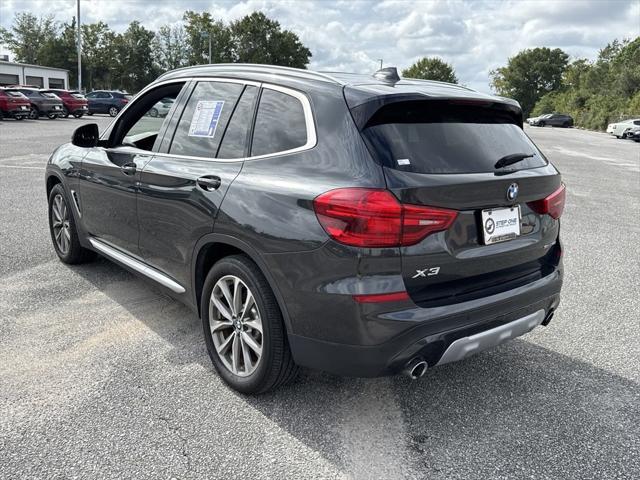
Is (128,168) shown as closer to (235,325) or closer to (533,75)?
(235,325)

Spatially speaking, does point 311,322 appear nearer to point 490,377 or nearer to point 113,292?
point 490,377

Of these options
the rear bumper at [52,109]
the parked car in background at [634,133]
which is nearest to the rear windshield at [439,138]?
the rear bumper at [52,109]

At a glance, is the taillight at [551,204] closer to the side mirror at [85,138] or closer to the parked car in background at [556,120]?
the side mirror at [85,138]

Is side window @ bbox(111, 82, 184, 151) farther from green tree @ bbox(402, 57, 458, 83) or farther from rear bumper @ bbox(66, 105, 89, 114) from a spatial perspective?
green tree @ bbox(402, 57, 458, 83)

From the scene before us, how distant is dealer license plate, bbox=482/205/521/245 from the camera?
2.80 m

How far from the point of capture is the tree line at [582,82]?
52250 millimetres

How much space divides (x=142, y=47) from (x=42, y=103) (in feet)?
162

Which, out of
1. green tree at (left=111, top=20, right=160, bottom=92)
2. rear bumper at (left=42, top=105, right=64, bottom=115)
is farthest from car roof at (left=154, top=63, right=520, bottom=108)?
green tree at (left=111, top=20, right=160, bottom=92)

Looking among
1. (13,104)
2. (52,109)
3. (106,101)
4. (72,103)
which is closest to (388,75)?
(13,104)

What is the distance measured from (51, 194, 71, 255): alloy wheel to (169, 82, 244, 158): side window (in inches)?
80.1

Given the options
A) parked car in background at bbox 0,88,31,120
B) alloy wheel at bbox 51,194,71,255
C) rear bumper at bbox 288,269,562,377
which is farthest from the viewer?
parked car in background at bbox 0,88,31,120

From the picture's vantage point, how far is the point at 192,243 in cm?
336

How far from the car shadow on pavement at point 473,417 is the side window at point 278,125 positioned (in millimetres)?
1352

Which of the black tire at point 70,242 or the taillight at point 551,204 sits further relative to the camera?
the black tire at point 70,242
